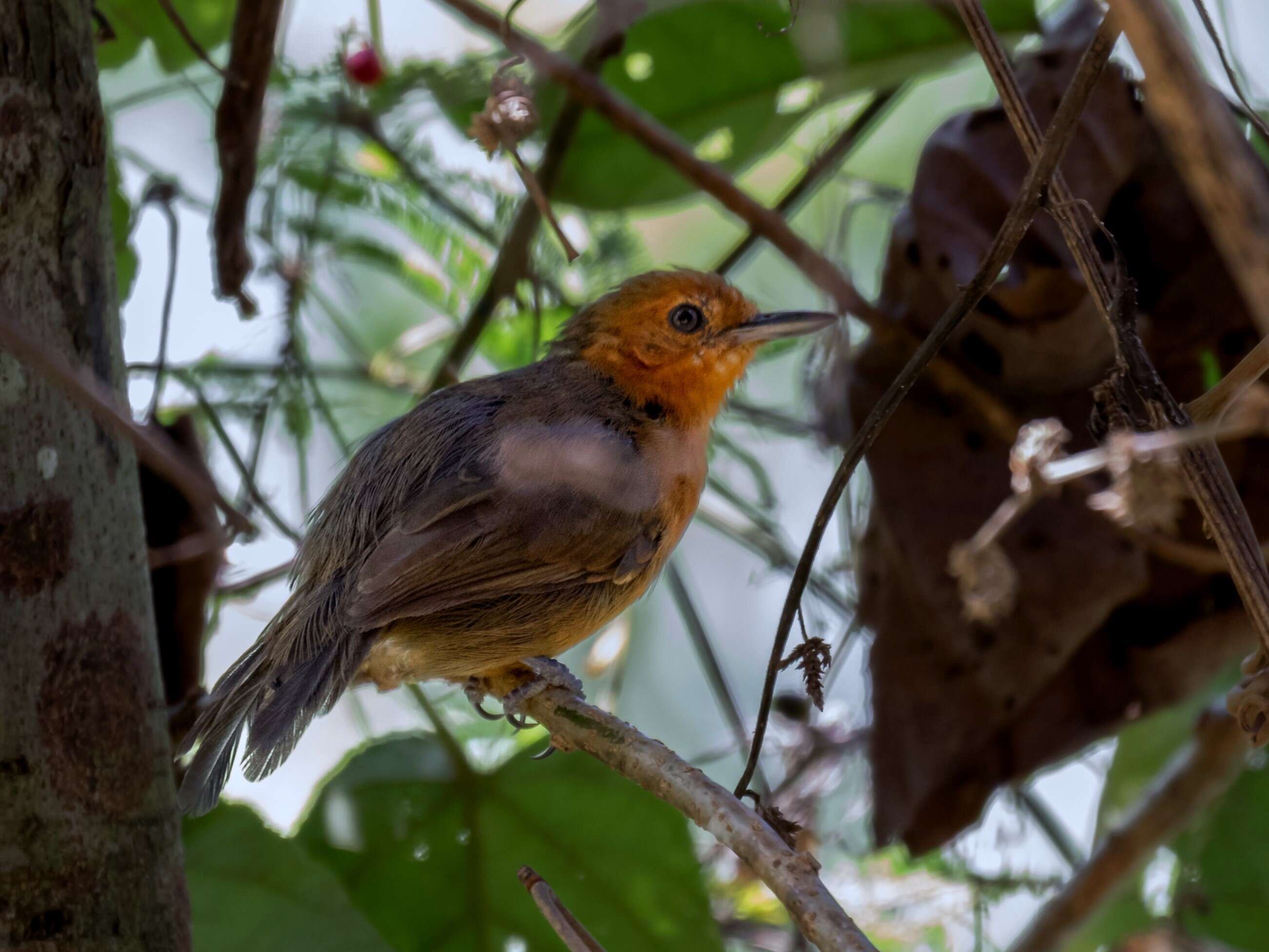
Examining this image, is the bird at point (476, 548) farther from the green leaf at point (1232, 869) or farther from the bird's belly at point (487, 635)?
the green leaf at point (1232, 869)

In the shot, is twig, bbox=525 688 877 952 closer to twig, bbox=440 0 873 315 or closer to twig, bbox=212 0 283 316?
twig, bbox=440 0 873 315

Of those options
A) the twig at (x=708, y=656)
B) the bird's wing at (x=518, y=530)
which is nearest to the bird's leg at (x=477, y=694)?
the bird's wing at (x=518, y=530)

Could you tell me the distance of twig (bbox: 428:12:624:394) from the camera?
3291mm

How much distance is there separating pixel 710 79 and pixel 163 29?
4.74ft

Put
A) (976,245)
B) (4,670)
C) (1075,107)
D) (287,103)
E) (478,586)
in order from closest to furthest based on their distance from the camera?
(1075,107)
(4,670)
(478,586)
(976,245)
(287,103)

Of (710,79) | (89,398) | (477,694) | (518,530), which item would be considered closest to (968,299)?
(89,398)

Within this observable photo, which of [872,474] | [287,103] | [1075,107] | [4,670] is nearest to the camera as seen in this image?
[1075,107]

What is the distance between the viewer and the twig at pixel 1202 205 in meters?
0.92

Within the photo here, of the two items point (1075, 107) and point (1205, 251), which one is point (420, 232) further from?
point (1075, 107)

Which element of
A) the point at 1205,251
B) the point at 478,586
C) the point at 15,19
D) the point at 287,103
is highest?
the point at 287,103

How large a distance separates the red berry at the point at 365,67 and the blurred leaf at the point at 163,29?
0.36 m

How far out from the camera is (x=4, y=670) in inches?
76.1

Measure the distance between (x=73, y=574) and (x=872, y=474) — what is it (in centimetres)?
181

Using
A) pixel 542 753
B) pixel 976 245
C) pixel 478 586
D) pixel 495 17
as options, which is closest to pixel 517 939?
pixel 542 753
